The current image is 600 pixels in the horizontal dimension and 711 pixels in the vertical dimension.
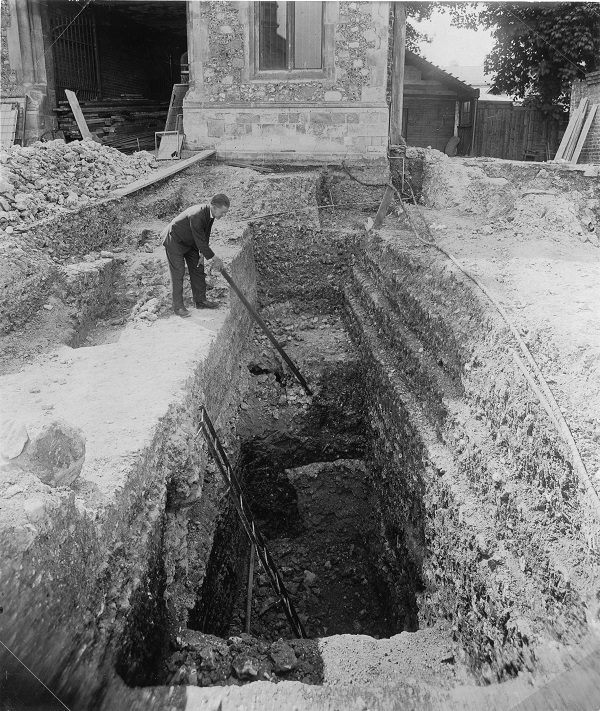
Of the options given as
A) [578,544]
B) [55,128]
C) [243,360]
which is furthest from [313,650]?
[55,128]

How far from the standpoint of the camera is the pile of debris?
7.41 meters

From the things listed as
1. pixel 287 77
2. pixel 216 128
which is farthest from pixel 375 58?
pixel 216 128

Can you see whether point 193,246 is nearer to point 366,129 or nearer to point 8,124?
point 366,129

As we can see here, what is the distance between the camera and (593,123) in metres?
15.1

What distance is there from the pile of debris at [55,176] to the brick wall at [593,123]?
36.4 feet

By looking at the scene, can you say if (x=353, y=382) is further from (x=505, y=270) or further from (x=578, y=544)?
(x=578, y=544)

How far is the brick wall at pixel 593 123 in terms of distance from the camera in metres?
15.0

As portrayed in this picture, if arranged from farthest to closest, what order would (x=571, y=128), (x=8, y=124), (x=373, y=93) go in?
(x=571, y=128) < (x=8, y=124) < (x=373, y=93)

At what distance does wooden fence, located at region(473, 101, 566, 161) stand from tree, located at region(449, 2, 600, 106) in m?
0.55

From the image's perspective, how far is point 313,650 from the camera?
3523 millimetres

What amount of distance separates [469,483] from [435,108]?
19.8m

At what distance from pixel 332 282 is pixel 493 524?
6790mm

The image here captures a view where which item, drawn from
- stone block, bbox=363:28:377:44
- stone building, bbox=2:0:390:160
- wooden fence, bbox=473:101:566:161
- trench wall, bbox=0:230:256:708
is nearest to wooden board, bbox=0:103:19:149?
stone building, bbox=2:0:390:160

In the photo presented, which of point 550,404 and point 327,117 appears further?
point 327,117
